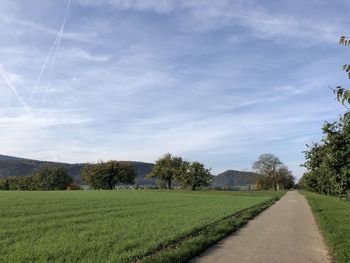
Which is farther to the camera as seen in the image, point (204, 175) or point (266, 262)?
point (204, 175)

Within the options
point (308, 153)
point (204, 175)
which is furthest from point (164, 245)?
point (204, 175)

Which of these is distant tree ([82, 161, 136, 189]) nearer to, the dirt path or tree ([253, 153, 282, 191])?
tree ([253, 153, 282, 191])

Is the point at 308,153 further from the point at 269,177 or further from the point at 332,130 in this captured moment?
the point at 269,177

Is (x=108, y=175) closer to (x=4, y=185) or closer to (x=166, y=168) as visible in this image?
(x=166, y=168)

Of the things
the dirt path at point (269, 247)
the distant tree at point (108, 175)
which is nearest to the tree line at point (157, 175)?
the distant tree at point (108, 175)

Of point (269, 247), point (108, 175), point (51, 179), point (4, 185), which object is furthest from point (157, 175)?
point (269, 247)

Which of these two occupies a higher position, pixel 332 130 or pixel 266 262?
pixel 332 130

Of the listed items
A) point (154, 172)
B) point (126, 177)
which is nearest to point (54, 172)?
point (126, 177)

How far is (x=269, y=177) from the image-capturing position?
155m

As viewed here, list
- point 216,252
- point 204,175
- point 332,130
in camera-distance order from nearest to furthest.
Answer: point 216,252 → point 332,130 → point 204,175

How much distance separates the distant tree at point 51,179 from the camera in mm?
136125

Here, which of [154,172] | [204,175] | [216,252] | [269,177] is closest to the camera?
[216,252]

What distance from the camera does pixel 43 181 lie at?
137125 mm

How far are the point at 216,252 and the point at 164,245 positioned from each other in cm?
166
